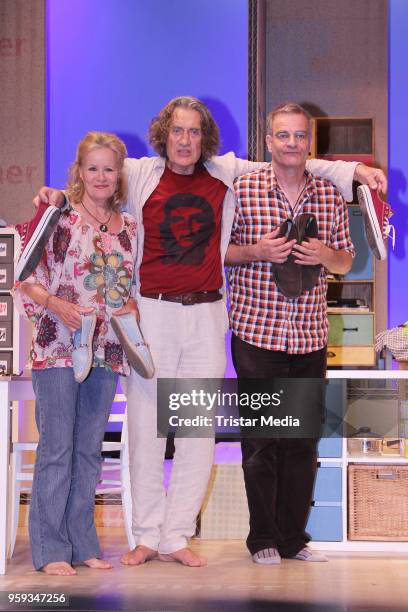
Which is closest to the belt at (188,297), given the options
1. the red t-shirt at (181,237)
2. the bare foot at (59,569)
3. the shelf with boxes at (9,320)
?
the red t-shirt at (181,237)

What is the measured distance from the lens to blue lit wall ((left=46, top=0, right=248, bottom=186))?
556cm

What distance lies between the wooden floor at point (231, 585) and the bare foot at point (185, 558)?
Answer: 0.10ft

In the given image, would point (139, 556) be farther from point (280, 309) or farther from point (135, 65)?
point (135, 65)

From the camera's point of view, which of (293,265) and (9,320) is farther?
(9,320)

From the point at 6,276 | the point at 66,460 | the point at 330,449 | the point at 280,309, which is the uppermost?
the point at 6,276

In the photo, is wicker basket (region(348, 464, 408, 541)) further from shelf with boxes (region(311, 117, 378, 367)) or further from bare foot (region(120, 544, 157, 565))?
shelf with boxes (region(311, 117, 378, 367))

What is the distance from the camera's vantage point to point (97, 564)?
8.95 ft

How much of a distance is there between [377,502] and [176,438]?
0.97m

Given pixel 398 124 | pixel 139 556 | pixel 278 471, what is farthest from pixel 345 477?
pixel 398 124

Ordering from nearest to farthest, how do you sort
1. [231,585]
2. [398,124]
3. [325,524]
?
[231,585] < [325,524] < [398,124]

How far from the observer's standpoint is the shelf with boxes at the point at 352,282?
5965 mm

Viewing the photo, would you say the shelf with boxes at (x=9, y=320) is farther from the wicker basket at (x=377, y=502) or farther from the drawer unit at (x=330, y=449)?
the wicker basket at (x=377, y=502)

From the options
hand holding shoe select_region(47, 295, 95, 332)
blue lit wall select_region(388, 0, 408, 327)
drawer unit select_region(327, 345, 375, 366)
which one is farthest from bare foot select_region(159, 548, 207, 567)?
blue lit wall select_region(388, 0, 408, 327)

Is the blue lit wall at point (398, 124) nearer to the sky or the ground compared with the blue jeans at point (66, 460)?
nearer to the sky
